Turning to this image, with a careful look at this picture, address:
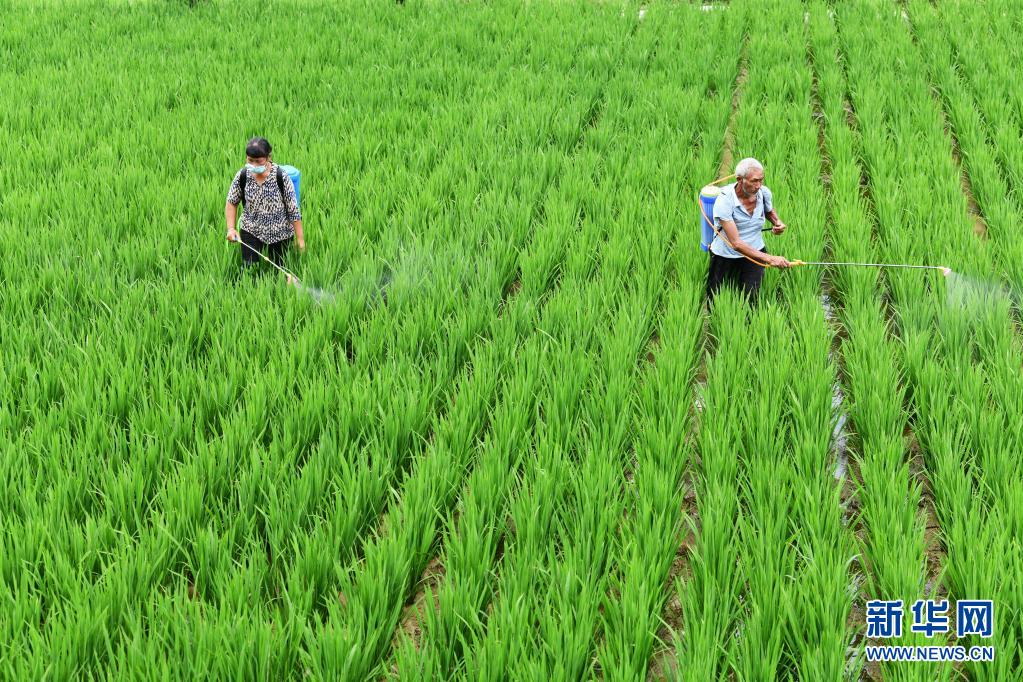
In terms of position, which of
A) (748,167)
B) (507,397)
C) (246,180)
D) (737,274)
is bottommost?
(507,397)

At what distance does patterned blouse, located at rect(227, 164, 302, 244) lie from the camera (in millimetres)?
4332

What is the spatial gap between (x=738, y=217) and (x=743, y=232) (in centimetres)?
8

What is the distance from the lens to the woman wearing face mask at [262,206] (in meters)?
4.32

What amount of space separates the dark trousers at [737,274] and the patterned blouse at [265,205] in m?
2.35

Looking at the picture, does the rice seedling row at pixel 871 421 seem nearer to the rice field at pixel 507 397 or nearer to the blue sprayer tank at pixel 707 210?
the rice field at pixel 507 397

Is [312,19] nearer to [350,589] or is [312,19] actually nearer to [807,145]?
[807,145]

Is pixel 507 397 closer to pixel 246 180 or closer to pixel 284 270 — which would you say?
pixel 284 270

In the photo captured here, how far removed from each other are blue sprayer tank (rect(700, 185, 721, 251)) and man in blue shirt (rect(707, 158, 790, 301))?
0.22 ft

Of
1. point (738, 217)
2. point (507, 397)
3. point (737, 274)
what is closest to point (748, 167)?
point (738, 217)

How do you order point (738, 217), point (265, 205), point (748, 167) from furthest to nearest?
point (265, 205) < point (738, 217) < point (748, 167)

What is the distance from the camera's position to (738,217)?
3.94 meters

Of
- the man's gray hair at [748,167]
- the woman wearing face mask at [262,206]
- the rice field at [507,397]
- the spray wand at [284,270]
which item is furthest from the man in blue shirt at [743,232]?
the woman wearing face mask at [262,206]

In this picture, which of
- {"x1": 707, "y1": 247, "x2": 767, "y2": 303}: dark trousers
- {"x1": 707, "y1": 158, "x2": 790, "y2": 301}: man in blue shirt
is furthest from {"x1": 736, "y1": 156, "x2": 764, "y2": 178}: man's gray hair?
{"x1": 707, "y1": 247, "x2": 767, "y2": 303}: dark trousers

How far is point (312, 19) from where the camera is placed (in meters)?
10.9
